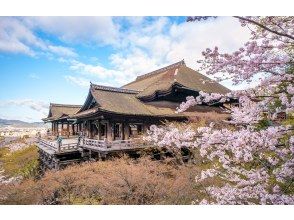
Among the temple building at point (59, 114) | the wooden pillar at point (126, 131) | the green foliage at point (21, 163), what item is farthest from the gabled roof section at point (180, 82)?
the temple building at point (59, 114)

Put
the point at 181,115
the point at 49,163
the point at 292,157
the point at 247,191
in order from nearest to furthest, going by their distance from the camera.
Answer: the point at 292,157, the point at 247,191, the point at 181,115, the point at 49,163

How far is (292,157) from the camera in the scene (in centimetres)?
285

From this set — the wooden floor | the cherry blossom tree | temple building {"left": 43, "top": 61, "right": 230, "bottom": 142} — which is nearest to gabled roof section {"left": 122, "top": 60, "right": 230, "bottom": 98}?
temple building {"left": 43, "top": 61, "right": 230, "bottom": 142}

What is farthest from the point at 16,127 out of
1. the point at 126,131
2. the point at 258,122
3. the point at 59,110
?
the point at 258,122

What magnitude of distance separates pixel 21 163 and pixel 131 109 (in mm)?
7619

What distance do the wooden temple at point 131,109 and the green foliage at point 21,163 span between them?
3289mm

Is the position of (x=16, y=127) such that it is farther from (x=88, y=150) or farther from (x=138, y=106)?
(x=138, y=106)

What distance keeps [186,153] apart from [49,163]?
20.6ft

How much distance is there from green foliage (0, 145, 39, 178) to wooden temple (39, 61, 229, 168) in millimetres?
3289

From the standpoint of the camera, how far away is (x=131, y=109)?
36.5ft

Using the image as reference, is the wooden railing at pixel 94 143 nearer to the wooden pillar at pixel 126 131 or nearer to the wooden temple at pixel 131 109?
the wooden temple at pixel 131 109

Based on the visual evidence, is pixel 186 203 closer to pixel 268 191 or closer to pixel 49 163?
pixel 268 191
